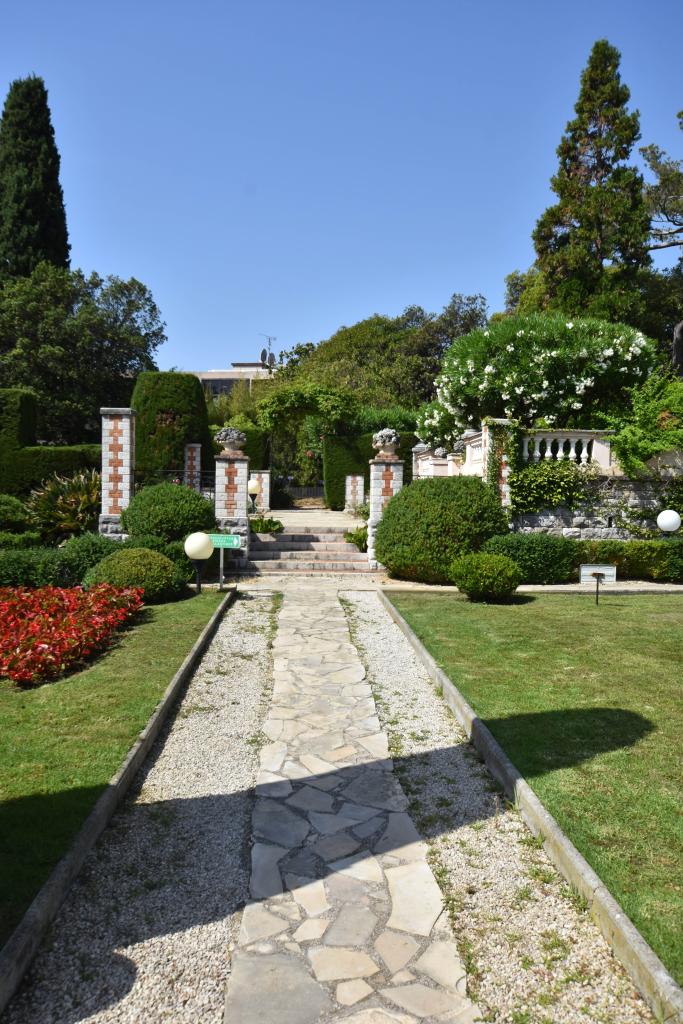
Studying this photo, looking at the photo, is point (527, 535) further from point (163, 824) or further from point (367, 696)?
point (163, 824)

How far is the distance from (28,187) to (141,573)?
27.0 meters

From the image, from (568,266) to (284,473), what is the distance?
17106 millimetres

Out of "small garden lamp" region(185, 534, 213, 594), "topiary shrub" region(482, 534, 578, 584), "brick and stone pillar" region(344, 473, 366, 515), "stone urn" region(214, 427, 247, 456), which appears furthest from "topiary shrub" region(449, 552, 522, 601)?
"brick and stone pillar" region(344, 473, 366, 515)

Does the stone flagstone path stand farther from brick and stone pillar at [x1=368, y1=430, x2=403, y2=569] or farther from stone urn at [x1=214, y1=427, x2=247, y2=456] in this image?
stone urn at [x1=214, y1=427, x2=247, y2=456]

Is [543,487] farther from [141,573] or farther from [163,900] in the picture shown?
[163,900]

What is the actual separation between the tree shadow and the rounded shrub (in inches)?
283

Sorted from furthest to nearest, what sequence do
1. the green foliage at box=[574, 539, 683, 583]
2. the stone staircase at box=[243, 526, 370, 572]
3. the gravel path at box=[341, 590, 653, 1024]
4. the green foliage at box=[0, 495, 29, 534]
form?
the green foliage at box=[0, 495, 29, 534] → the stone staircase at box=[243, 526, 370, 572] → the green foliage at box=[574, 539, 683, 583] → the gravel path at box=[341, 590, 653, 1024]

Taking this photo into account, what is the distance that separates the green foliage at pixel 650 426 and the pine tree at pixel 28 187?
2650 cm

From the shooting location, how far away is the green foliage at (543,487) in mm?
14047

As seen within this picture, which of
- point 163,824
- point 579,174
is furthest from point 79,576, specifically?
point 579,174

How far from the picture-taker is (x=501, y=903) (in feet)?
11.4

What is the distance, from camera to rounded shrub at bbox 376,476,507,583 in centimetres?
1272

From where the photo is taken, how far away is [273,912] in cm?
341

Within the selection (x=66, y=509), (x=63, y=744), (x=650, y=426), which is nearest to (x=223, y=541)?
(x=66, y=509)
